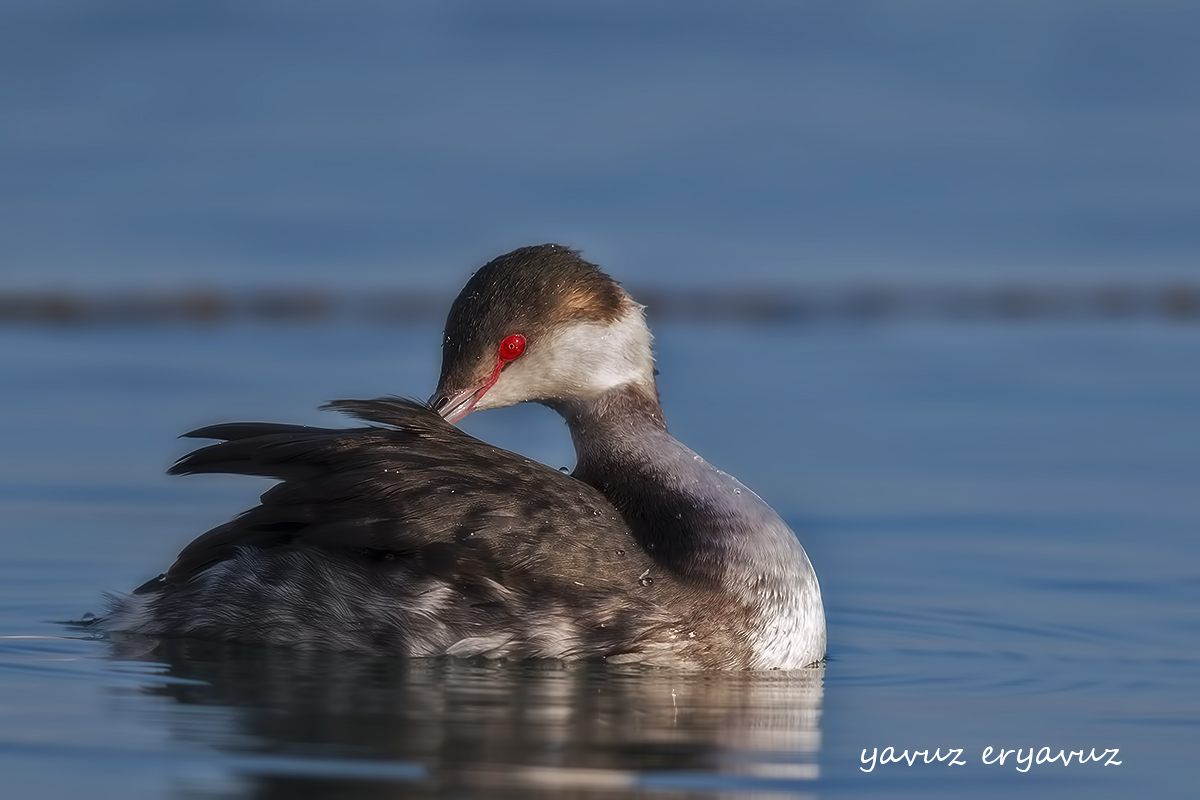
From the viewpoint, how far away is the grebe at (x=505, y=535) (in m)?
7.22

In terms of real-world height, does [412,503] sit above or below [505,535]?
above

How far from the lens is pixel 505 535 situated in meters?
7.23

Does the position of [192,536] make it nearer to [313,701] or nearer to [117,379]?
[313,701]

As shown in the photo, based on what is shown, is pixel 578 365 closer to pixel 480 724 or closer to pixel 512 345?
pixel 512 345

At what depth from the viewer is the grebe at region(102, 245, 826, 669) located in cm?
722

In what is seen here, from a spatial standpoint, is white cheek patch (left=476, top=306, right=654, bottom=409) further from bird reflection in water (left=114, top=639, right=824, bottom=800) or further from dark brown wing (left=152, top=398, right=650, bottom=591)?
bird reflection in water (left=114, top=639, right=824, bottom=800)

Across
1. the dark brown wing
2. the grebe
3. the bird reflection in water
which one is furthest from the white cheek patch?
the bird reflection in water

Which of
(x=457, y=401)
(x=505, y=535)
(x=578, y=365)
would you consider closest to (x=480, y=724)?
(x=505, y=535)

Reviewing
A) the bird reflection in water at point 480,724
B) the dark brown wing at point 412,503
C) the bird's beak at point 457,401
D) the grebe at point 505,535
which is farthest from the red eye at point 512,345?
the bird reflection in water at point 480,724

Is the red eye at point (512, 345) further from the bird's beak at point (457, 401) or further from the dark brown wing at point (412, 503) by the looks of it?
the dark brown wing at point (412, 503)

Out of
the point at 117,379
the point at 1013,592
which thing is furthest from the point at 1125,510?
the point at 117,379

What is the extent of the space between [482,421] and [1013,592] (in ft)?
15.4

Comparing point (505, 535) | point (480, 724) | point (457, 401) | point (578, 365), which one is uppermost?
point (578, 365)

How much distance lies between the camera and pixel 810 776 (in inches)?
225
